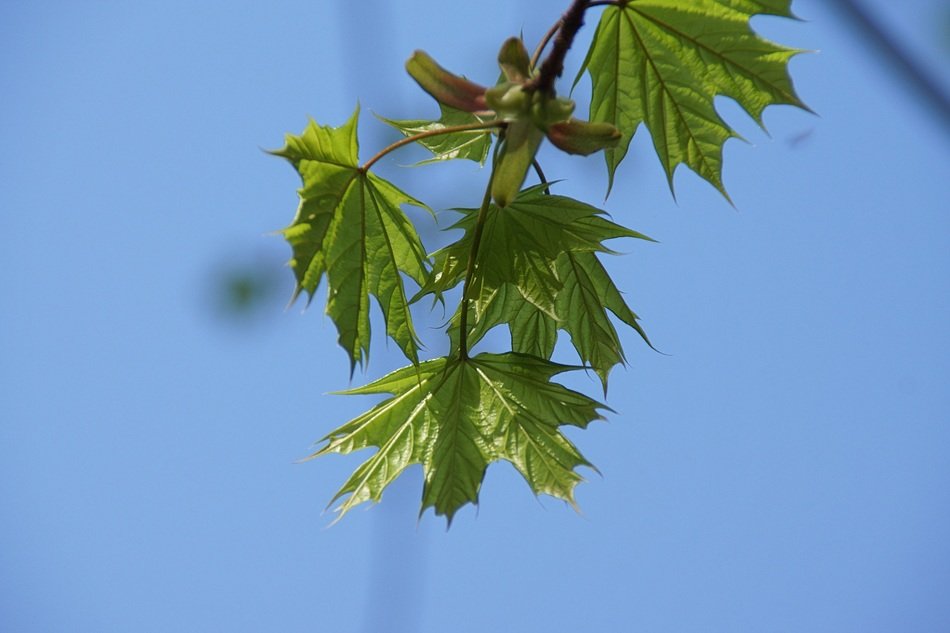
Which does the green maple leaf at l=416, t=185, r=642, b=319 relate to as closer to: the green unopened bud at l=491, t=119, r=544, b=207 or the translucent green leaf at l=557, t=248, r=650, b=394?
the translucent green leaf at l=557, t=248, r=650, b=394

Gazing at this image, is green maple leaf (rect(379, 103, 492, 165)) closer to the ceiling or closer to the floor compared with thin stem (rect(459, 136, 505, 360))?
closer to the ceiling

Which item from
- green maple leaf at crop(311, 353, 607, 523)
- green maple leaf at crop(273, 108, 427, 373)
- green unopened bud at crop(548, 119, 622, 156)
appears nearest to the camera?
green unopened bud at crop(548, 119, 622, 156)

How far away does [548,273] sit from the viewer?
4.51ft

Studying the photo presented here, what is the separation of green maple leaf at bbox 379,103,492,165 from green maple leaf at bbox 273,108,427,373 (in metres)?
0.13

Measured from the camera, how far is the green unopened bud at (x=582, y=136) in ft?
3.55

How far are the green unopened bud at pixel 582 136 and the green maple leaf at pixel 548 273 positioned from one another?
0.76ft

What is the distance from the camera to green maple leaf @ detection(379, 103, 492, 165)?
1.48m

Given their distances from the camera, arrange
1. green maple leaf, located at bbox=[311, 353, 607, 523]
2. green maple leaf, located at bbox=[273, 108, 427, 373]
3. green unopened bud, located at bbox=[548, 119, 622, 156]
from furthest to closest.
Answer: green maple leaf, located at bbox=[311, 353, 607, 523], green maple leaf, located at bbox=[273, 108, 427, 373], green unopened bud, located at bbox=[548, 119, 622, 156]

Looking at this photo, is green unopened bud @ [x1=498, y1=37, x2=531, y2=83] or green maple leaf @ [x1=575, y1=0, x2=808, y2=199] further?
green maple leaf @ [x1=575, y1=0, x2=808, y2=199]

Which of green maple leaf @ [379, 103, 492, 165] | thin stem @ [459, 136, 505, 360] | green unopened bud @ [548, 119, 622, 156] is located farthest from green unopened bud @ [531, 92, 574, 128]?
green maple leaf @ [379, 103, 492, 165]

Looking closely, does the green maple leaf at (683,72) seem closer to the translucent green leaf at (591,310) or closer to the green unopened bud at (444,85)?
the translucent green leaf at (591,310)

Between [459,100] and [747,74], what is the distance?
0.49 m

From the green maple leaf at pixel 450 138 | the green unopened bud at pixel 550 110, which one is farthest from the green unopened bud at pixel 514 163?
the green maple leaf at pixel 450 138

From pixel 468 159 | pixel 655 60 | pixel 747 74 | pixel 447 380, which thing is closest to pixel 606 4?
pixel 655 60
